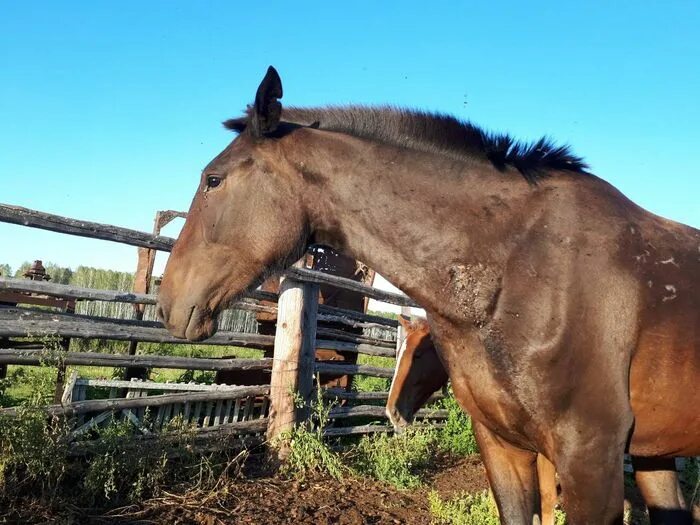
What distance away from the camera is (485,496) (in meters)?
5.15

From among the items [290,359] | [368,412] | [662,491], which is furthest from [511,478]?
[368,412]

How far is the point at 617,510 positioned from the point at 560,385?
0.62m

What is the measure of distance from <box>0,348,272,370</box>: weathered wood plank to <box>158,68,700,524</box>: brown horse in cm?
193

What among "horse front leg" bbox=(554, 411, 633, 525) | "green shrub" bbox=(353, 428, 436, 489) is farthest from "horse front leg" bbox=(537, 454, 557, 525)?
"green shrub" bbox=(353, 428, 436, 489)

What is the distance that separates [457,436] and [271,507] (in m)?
3.61

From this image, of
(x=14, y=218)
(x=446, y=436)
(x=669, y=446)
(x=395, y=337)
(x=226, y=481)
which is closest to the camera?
(x=669, y=446)

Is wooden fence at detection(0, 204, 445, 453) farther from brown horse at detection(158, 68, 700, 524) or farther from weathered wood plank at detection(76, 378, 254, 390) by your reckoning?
brown horse at detection(158, 68, 700, 524)

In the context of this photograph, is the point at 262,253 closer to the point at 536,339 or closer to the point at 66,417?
the point at 536,339

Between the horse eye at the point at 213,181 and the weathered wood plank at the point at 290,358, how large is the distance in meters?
2.79

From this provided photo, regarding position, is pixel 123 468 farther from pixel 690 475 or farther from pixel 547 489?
pixel 690 475

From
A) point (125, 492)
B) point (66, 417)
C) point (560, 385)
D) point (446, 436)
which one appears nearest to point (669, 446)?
point (560, 385)

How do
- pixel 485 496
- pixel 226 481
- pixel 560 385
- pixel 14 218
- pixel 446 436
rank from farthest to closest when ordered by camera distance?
pixel 446 436 < pixel 485 496 < pixel 226 481 < pixel 14 218 < pixel 560 385

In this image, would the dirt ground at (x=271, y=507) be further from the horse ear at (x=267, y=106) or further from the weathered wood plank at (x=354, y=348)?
the horse ear at (x=267, y=106)

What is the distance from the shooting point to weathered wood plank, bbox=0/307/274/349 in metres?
Answer: 4.11
